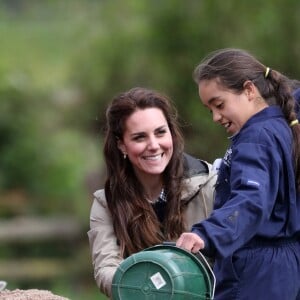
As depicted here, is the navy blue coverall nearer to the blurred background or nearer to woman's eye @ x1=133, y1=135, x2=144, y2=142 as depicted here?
woman's eye @ x1=133, y1=135, x2=144, y2=142

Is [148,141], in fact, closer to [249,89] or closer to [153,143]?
[153,143]

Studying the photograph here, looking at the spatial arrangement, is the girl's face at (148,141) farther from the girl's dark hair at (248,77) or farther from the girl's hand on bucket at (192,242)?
the girl's hand on bucket at (192,242)

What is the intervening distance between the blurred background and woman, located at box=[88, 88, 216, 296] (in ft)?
24.5

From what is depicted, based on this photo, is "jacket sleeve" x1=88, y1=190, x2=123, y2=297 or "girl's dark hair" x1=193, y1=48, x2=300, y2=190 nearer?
"girl's dark hair" x1=193, y1=48, x2=300, y2=190

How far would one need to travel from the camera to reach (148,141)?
213 inches

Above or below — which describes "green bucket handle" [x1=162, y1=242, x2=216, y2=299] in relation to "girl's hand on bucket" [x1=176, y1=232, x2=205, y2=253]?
below

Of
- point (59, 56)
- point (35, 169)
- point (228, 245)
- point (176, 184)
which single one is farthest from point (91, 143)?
point (228, 245)

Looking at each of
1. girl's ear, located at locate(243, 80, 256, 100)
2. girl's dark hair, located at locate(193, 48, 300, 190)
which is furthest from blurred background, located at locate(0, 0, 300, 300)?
girl's ear, located at locate(243, 80, 256, 100)

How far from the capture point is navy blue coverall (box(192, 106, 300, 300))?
4.60 m

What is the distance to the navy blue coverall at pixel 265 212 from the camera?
460cm

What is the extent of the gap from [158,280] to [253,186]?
49 cm

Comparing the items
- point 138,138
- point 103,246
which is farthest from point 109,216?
point 138,138

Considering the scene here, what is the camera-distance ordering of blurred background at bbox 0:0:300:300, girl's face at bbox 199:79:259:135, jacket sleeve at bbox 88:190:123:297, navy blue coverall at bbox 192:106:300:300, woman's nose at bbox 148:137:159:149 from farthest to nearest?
blurred background at bbox 0:0:300:300 < woman's nose at bbox 148:137:159:149 < jacket sleeve at bbox 88:190:123:297 < girl's face at bbox 199:79:259:135 < navy blue coverall at bbox 192:106:300:300

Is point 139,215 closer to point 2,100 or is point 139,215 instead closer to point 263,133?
point 263,133
